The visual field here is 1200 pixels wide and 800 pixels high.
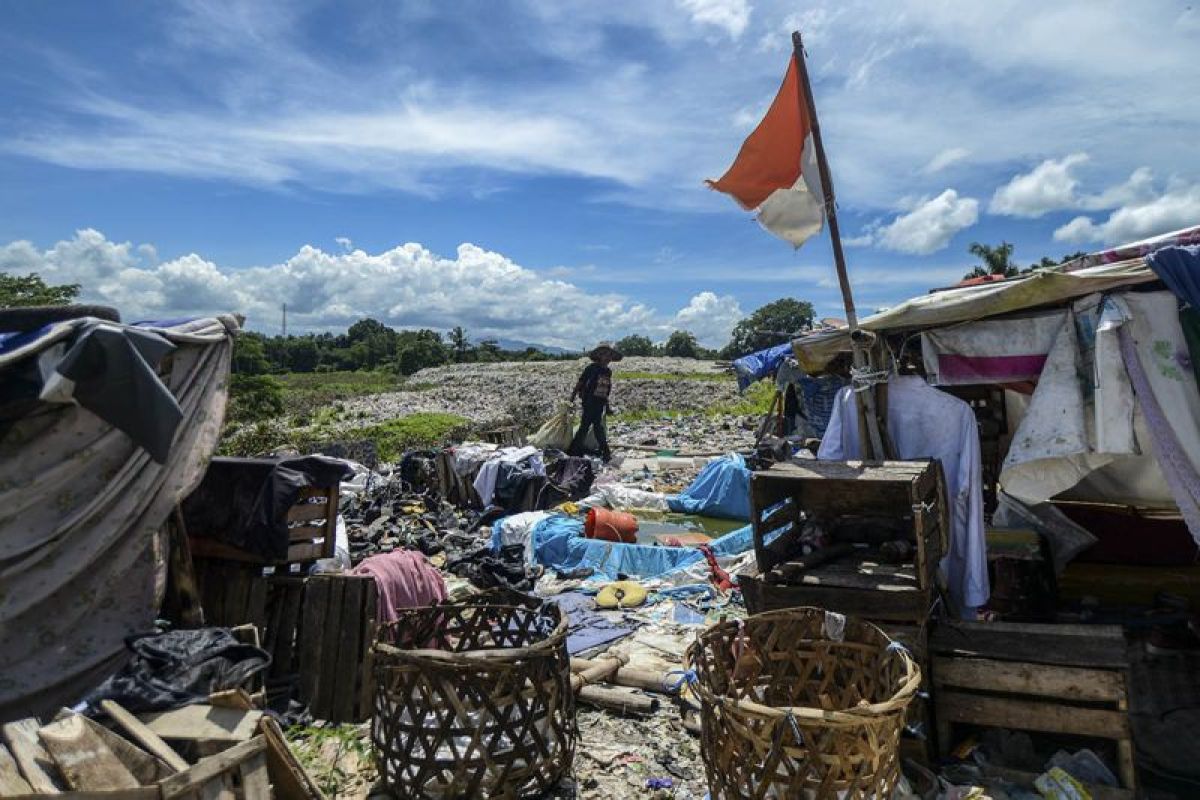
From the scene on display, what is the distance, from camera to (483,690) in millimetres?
3080

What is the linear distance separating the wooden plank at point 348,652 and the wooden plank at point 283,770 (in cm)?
128

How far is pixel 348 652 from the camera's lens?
4352 millimetres

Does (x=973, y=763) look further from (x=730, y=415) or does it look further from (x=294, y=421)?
(x=294, y=421)

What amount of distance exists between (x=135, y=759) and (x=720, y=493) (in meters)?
8.36

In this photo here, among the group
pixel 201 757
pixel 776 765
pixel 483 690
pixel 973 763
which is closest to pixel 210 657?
pixel 201 757

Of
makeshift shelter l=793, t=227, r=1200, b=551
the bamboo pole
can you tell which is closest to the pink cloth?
the bamboo pole

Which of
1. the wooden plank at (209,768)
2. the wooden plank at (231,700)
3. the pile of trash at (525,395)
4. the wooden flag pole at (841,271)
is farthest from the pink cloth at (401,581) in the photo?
the pile of trash at (525,395)

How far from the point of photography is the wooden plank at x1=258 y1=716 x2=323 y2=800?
2.96 metres

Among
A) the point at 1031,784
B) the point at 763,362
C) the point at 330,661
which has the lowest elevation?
the point at 1031,784

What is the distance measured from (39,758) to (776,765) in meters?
2.56

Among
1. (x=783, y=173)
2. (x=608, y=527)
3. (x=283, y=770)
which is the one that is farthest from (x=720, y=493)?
(x=283, y=770)

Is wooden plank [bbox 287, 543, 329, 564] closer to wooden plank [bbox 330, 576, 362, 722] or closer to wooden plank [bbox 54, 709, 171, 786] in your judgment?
wooden plank [bbox 330, 576, 362, 722]

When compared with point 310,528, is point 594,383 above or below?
above

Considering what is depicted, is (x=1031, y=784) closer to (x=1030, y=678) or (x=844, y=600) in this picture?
(x=1030, y=678)
